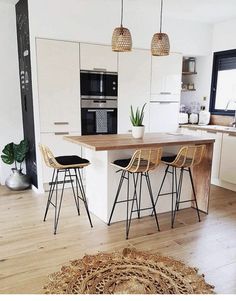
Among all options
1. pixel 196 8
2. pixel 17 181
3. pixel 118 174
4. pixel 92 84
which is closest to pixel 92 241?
pixel 118 174

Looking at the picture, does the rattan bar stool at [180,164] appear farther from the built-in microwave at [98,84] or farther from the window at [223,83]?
the window at [223,83]

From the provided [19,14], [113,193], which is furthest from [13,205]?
[19,14]

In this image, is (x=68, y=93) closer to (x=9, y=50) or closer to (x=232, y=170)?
(x=9, y=50)

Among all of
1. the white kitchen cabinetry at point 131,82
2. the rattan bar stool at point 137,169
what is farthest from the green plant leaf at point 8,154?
the rattan bar stool at point 137,169

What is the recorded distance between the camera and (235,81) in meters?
4.86

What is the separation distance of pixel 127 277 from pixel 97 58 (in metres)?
3.12

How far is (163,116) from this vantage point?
15.8 ft

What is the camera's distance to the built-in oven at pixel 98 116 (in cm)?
412

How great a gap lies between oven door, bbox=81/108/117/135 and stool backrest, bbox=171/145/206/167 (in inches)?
63.5

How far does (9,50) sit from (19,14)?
533 millimetres

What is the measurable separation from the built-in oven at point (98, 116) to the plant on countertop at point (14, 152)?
89 cm

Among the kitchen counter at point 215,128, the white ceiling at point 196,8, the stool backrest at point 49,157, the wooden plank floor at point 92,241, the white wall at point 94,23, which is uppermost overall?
the white ceiling at point 196,8

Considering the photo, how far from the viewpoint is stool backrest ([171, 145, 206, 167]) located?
2.93 meters

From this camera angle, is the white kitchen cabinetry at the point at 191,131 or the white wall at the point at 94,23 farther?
the white kitchen cabinetry at the point at 191,131
